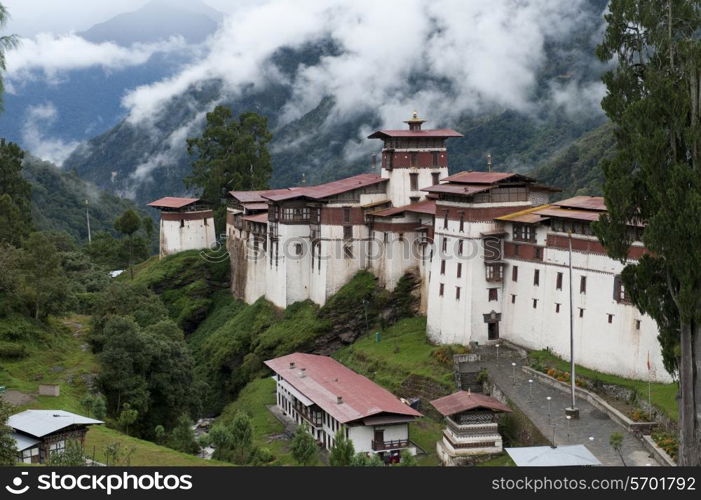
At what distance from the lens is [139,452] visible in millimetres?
41312

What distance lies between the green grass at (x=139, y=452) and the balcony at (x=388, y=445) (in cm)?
712

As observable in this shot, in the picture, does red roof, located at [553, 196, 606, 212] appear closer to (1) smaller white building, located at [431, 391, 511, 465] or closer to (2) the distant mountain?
(1) smaller white building, located at [431, 391, 511, 465]

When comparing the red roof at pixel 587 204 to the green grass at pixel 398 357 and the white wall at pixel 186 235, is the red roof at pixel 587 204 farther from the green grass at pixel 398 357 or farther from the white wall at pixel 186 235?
the white wall at pixel 186 235

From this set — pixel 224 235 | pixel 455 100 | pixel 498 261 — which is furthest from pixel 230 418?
pixel 455 100

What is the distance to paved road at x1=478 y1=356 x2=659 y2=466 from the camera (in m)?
37.7

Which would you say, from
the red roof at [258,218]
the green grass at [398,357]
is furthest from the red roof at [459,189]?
the red roof at [258,218]

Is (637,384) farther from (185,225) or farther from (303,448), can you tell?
(185,225)

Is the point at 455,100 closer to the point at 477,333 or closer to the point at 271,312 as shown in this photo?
the point at 271,312

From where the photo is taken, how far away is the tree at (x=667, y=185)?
3131cm

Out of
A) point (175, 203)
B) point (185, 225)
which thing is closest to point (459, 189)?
point (185, 225)

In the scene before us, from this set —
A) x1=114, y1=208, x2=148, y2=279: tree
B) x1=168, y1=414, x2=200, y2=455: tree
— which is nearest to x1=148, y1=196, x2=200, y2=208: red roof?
x1=114, y1=208, x2=148, y2=279: tree

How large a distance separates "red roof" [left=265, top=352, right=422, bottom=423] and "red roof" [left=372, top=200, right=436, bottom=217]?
33.3 ft

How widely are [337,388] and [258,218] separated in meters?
24.6

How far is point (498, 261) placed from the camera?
5322 cm
